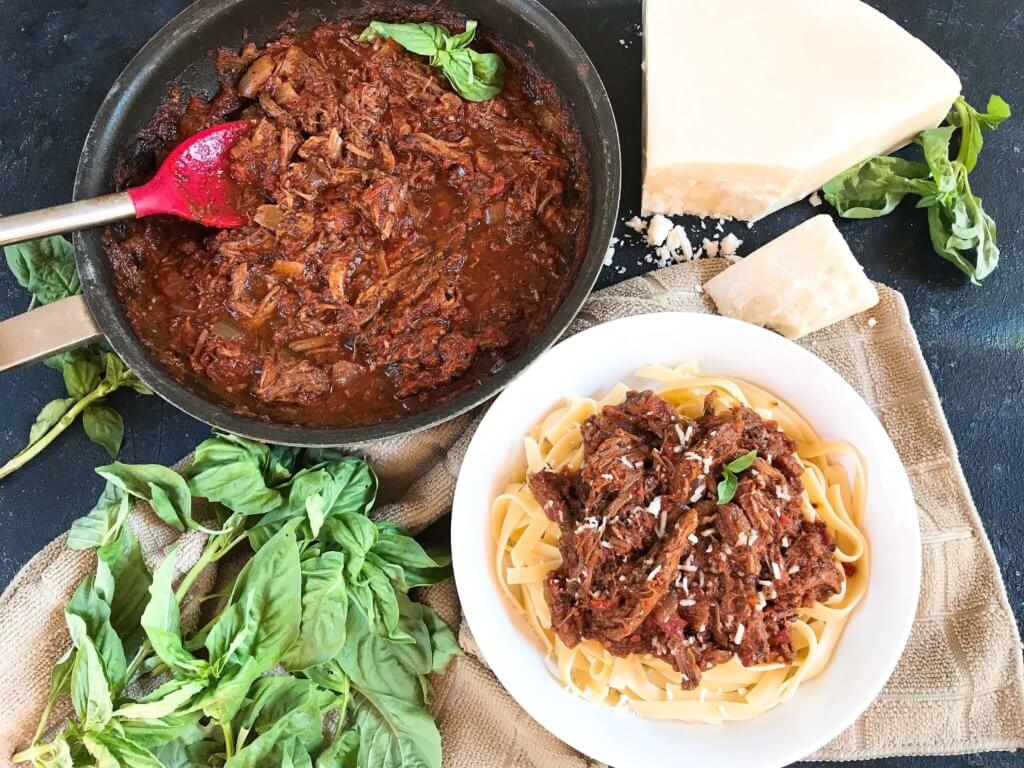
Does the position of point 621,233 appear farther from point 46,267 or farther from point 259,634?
point 46,267

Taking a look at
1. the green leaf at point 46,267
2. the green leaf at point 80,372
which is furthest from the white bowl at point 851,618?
the green leaf at point 46,267

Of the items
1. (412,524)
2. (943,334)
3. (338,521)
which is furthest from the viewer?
(943,334)

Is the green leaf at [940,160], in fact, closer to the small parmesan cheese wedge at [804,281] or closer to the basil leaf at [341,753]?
the small parmesan cheese wedge at [804,281]

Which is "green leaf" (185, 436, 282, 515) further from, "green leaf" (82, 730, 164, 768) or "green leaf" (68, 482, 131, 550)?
"green leaf" (82, 730, 164, 768)

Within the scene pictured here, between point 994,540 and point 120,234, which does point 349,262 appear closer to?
point 120,234

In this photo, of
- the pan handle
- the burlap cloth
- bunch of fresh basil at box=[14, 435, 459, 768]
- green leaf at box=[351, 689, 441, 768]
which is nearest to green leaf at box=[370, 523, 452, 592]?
bunch of fresh basil at box=[14, 435, 459, 768]

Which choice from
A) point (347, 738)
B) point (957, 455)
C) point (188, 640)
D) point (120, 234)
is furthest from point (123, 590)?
point (957, 455)
